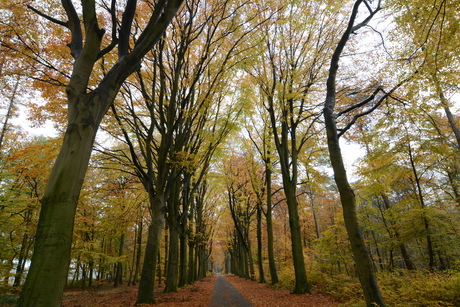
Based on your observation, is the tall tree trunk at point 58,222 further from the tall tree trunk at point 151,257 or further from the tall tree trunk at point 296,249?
the tall tree trunk at point 296,249

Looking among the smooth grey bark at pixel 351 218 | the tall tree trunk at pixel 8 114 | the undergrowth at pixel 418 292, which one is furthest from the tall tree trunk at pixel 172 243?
the tall tree trunk at pixel 8 114

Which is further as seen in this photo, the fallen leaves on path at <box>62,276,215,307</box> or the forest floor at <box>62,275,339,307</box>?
the fallen leaves on path at <box>62,276,215,307</box>

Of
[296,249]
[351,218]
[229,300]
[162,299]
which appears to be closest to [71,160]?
[351,218]

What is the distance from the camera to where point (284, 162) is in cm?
998

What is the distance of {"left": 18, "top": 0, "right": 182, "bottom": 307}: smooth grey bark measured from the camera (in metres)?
2.32

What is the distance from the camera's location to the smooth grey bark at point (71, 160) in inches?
91.4

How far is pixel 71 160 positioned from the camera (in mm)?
2760

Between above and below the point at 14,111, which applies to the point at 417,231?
below

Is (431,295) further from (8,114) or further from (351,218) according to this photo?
(8,114)

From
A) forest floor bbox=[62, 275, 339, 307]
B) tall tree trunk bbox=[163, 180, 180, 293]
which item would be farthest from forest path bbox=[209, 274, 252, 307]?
tall tree trunk bbox=[163, 180, 180, 293]

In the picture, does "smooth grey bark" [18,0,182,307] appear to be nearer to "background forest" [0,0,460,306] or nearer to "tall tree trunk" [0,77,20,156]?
"background forest" [0,0,460,306]

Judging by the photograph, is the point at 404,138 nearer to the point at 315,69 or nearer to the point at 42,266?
the point at 315,69

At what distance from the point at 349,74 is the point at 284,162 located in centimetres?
462

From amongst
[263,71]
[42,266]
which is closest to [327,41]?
[263,71]
